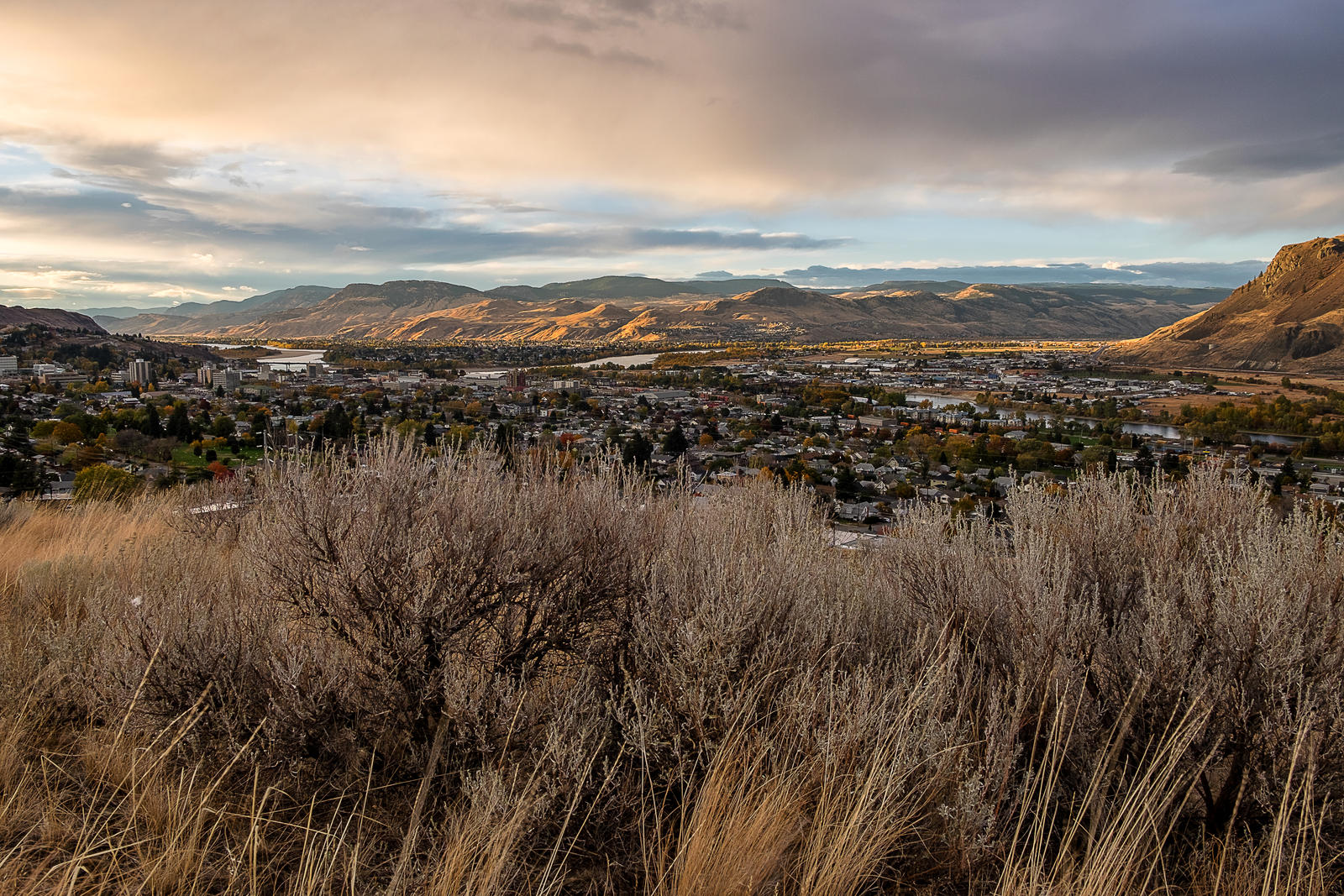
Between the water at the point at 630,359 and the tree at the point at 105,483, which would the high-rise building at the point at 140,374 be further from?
the water at the point at 630,359

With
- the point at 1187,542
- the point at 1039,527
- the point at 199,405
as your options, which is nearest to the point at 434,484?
the point at 1039,527

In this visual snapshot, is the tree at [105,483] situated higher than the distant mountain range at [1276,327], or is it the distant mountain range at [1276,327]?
the distant mountain range at [1276,327]

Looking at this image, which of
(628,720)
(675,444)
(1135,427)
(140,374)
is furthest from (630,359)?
(628,720)

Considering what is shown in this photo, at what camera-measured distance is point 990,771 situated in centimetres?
265

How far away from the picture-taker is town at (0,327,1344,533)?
1633cm

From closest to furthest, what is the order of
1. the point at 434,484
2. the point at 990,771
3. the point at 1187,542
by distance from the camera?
the point at 990,771
the point at 434,484
the point at 1187,542

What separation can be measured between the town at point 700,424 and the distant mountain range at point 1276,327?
1268 centimetres

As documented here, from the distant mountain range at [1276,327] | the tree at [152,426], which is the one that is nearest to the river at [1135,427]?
the distant mountain range at [1276,327]

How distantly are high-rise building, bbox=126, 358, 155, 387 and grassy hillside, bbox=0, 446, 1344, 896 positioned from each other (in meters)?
51.7

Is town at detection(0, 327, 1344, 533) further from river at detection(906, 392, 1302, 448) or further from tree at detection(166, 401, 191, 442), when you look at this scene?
river at detection(906, 392, 1302, 448)

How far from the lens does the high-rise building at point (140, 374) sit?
4488 centimetres

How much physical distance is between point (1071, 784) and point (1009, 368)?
8791cm

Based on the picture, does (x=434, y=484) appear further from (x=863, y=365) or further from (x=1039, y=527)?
(x=863, y=365)

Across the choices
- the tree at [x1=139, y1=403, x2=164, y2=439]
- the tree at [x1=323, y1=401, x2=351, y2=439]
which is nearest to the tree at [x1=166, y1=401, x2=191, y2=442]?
the tree at [x1=139, y1=403, x2=164, y2=439]
